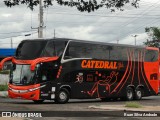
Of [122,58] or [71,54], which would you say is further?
[122,58]

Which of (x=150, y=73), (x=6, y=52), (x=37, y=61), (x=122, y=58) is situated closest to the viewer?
(x=37, y=61)

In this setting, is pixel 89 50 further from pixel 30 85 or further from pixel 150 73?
pixel 150 73

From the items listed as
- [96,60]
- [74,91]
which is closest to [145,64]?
[96,60]

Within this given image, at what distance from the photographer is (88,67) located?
26453 millimetres

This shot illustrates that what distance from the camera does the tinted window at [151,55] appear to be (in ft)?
102

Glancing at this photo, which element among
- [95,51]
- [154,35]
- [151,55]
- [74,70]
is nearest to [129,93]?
[151,55]

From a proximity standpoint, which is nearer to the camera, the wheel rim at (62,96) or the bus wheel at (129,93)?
the wheel rim at (62,96)

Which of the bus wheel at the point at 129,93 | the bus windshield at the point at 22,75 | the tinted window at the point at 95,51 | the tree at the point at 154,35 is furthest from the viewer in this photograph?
the tree at the point at 154,35

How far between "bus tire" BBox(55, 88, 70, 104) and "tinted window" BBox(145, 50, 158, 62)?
314 inches

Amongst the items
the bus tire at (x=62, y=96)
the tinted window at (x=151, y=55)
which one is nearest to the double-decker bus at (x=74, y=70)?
the bus tire at (x=62, y=96)

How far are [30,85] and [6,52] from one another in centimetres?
2530

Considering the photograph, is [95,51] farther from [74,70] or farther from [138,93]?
[138,93]

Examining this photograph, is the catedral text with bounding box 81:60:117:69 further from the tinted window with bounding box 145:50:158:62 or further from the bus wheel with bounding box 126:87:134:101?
the tinted window with bounding box 145:50:158:62

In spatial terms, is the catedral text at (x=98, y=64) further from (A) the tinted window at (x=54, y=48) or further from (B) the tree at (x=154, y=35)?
(B) the tree at (x=154, y=35)
